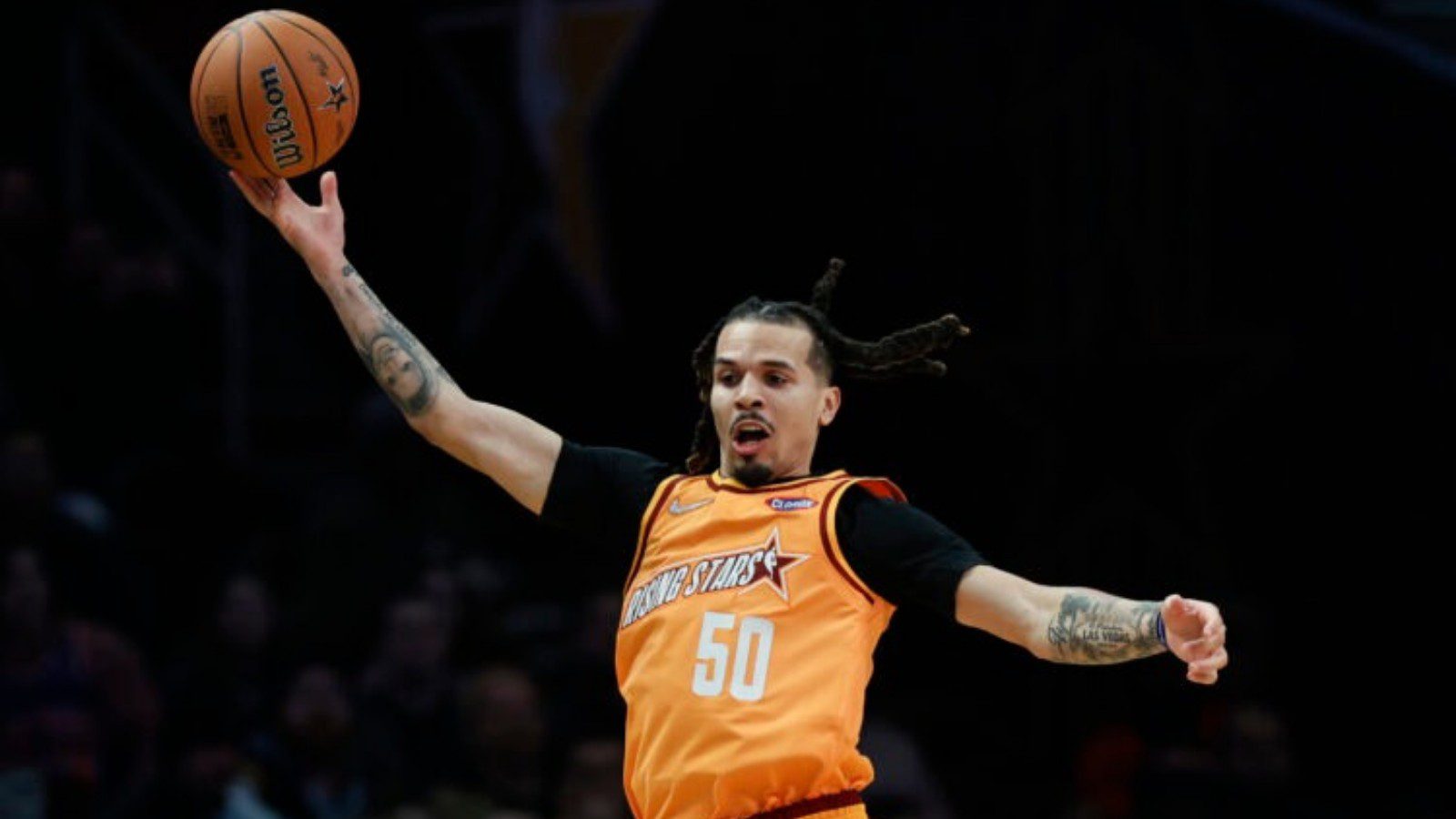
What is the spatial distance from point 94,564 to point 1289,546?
Result: 18.8 ft

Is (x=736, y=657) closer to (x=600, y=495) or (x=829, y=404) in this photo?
(x=600, y=495)

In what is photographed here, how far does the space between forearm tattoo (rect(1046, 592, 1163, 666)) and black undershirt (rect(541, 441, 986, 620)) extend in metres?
0.25

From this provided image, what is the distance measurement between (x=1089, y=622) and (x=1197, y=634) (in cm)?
29

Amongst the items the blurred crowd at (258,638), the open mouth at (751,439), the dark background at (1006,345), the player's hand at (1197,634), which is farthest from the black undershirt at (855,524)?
the dark background at (1006,345)

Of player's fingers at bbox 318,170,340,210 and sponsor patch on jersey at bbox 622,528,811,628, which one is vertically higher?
player's fingers at bbox 318,170,340,210

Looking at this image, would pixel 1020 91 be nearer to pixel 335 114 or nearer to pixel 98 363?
pixel 98 363

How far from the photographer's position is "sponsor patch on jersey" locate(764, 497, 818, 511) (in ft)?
17.0

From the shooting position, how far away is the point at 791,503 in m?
5.20

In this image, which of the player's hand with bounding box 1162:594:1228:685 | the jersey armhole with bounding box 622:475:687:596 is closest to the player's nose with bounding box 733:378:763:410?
the jersey armhole with bounding box 622:475:687:596

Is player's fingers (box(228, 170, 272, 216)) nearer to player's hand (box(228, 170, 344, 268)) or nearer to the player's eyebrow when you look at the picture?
player's hand (box(228, 170, 344, 268))

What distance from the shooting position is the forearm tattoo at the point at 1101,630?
4648mm

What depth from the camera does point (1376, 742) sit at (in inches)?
420

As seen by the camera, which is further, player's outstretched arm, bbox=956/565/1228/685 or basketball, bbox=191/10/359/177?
basketball, bbox=191/10/359/177

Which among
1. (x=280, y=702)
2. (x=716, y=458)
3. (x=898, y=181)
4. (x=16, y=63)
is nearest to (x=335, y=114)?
(x=716, y=458)
